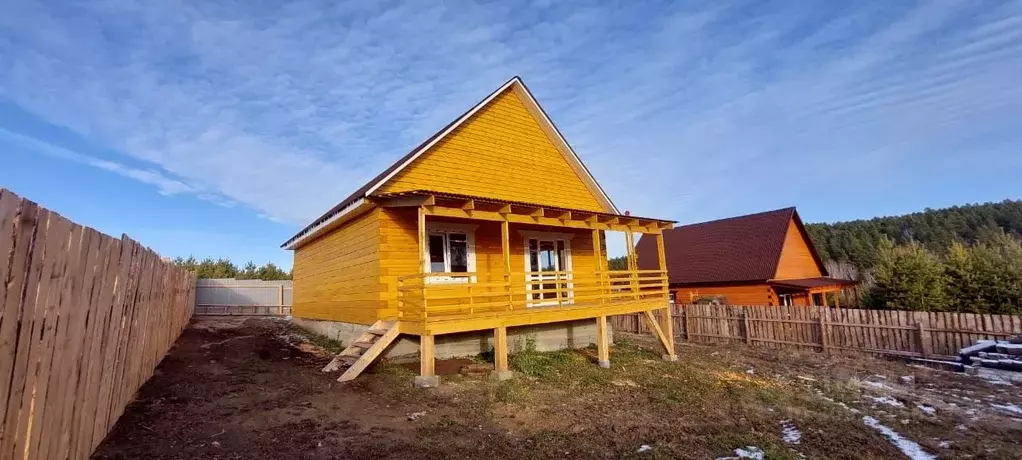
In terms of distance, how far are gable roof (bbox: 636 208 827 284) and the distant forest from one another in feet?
134

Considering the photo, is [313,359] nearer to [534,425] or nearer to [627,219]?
[534,425]

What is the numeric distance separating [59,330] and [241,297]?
96.9 ft

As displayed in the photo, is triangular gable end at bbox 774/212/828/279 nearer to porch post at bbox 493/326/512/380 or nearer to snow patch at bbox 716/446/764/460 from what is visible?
porch post at bbox 493/326/512/380

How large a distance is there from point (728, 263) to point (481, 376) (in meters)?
20.8

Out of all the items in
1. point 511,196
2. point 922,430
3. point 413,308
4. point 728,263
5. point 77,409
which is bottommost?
point 922,430

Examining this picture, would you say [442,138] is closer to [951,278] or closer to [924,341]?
[924,341]

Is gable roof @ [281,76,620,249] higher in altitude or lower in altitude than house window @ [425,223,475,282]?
higher

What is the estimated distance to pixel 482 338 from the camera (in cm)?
1308

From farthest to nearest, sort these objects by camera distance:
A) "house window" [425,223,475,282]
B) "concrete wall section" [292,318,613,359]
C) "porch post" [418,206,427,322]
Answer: "house window" [425,223,475,282], "concrete wall section" [292,318,613,359], "porch post" [418,206,427,322]

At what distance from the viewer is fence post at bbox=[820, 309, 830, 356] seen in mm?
16797

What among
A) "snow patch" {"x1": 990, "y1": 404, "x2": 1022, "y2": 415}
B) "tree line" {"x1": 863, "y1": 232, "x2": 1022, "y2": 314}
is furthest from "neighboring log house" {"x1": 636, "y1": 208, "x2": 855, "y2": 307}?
"snow patch" {"x1": 990, "y1": 404, "x2": 1022, "y2": 415}

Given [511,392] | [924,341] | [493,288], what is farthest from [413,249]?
[924,341]

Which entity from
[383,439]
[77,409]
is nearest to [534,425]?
[383,439]

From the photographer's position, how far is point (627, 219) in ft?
47.6
